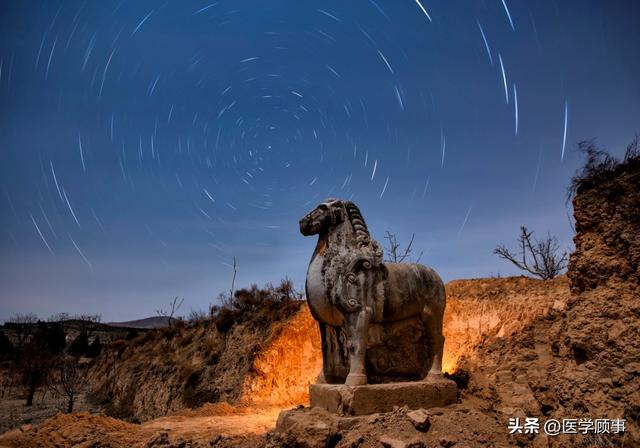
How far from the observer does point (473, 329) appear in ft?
40.6

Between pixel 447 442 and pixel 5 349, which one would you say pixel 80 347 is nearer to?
pixel 5 349

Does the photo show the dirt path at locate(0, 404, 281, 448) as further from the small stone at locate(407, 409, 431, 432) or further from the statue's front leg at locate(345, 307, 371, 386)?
the small stone at locate(407, 409, 431, 432)

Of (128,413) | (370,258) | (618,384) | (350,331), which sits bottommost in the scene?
(128,413)

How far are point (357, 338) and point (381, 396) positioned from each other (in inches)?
32.9

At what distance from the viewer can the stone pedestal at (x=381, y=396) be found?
625cm

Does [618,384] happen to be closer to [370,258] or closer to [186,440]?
[370,258]

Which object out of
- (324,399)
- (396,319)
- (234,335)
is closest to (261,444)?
(324,399)

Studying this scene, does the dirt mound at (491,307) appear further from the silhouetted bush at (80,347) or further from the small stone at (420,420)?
the silhouetted bush at (80,347)

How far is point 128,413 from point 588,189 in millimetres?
18197

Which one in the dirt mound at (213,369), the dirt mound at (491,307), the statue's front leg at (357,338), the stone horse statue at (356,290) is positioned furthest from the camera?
the dirt mound at (213,369)

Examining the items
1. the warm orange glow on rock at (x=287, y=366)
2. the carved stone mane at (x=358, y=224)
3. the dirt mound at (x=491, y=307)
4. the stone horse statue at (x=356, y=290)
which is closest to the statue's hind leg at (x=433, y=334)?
the stone horse statue at (x=356, y=290)

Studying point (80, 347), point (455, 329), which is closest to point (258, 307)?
point (455, 329)

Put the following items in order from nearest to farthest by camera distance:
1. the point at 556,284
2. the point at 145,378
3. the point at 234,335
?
the point at 556,284 < the point at 234,335 < the point at 145,378

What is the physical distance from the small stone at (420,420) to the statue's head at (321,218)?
2982 mm
